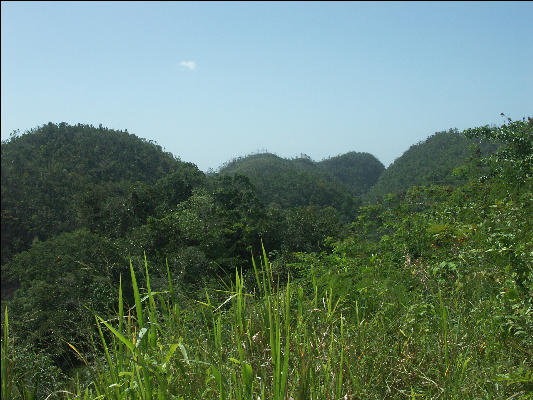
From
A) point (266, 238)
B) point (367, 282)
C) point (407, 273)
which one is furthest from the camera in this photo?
point (266, 238)

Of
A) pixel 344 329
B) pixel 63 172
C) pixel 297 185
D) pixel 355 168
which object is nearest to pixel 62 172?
pixel 63 172

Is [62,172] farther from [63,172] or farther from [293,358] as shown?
[293,358]

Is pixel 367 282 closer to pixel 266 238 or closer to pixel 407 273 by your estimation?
pixel 407 273

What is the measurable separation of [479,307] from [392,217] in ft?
27.5

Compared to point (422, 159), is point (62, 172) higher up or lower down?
higher up

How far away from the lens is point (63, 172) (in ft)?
81.0

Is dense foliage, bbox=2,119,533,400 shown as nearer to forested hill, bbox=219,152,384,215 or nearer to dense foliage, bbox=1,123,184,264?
dense foliage, bbox=1,123,184,264

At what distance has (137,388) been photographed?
4.16 feet

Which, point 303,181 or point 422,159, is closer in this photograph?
point 303,181

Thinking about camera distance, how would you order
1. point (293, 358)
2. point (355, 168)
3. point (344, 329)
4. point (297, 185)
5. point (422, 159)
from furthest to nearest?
point (355, 168)
point (422, 159)
point (297, 185)
point (344, 329)
point (293, 358)

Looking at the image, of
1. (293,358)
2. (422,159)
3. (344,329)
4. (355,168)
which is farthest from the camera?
(355,168)

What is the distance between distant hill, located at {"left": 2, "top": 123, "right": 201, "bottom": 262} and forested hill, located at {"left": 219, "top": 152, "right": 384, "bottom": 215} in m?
7.67

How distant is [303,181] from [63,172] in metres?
20.5

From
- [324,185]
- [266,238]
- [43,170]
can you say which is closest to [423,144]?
[324,185]
